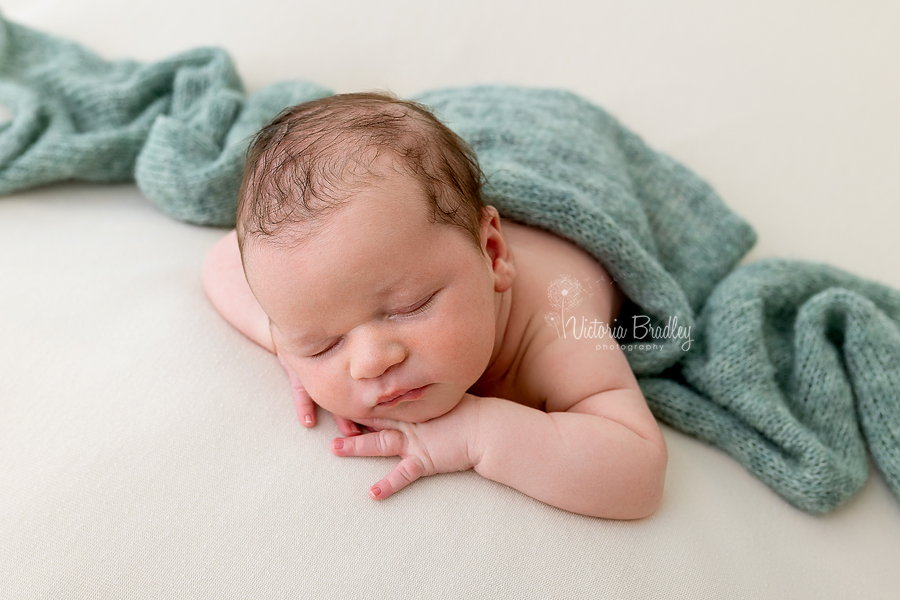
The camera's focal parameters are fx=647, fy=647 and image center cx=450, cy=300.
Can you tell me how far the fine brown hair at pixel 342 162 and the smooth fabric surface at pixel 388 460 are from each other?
0.80ft

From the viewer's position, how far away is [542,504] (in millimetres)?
732

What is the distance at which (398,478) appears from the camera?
72 cm

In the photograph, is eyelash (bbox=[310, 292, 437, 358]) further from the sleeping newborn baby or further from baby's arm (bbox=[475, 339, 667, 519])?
baby's arm (bbox=[475, 339, 667, 519])

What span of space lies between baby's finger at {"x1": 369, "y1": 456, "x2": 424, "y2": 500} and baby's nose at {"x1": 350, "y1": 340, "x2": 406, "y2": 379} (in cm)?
12

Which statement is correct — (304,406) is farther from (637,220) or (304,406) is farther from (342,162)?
(637,220)

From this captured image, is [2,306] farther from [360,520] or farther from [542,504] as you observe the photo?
[542,504]

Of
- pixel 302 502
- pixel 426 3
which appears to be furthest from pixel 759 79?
pixel 302 502

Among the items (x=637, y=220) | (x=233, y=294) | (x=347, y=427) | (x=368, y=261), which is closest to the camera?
(x=368, y=261)

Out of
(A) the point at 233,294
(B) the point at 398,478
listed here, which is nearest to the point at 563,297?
(B) the point at 398,478

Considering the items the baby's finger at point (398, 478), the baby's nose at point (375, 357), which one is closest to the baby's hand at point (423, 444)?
the baby's finger at point (398, 478)

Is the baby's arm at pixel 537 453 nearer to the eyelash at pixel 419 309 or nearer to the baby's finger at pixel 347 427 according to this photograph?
the baby's finger at pixel 347 427

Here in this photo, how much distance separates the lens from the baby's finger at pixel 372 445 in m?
0.75

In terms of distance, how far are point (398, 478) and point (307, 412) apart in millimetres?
146

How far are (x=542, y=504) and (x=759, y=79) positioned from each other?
1000 millimetres
